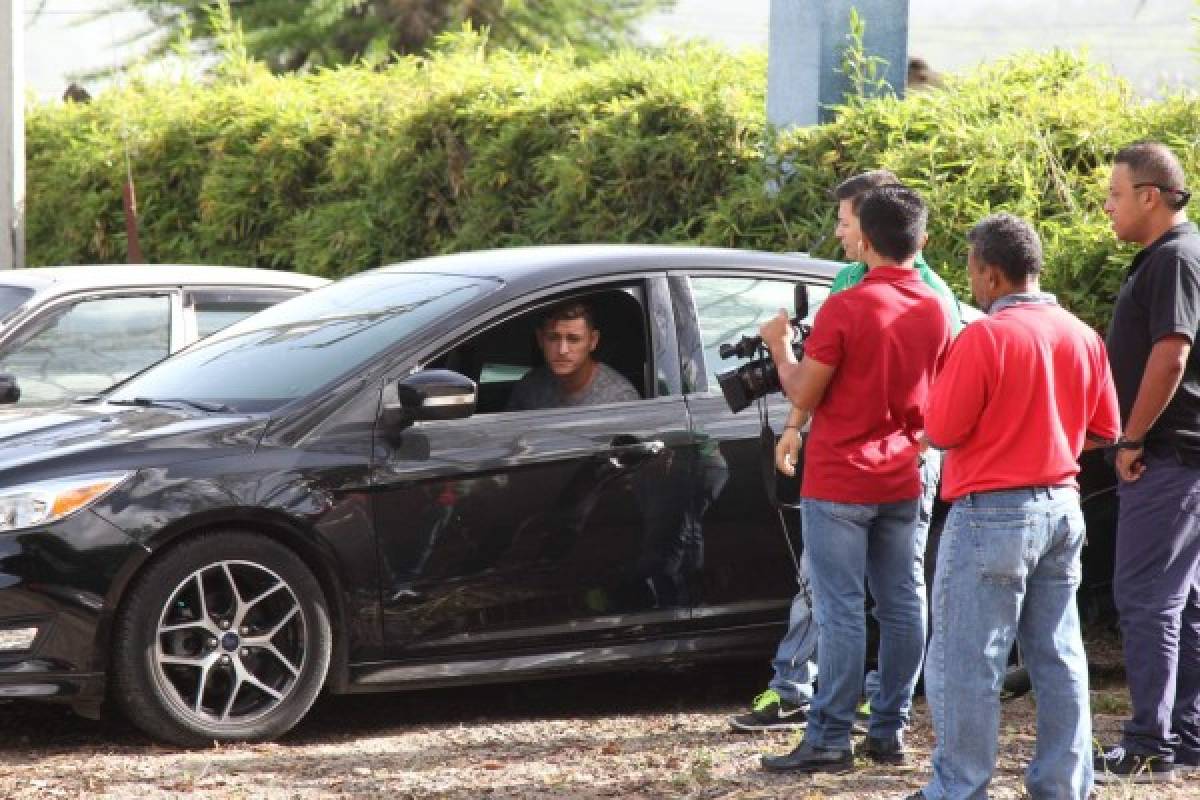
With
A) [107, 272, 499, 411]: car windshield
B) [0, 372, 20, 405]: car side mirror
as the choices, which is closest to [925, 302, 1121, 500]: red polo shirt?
[107, 272, 499, 411]: car windshield

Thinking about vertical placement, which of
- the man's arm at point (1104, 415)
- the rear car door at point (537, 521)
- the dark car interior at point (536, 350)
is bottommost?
the rear car door at point (537, 521)

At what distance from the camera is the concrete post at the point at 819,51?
392 inches

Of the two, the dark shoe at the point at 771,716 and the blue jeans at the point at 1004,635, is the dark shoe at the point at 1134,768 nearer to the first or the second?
the blue jeans at the point at 1004,635

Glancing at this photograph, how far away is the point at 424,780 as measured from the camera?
5.68m

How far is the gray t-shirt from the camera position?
6.62 m

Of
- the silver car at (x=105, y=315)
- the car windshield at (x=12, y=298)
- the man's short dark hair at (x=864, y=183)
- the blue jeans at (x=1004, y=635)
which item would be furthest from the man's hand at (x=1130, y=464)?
the car windshield at (x=12, y=298)

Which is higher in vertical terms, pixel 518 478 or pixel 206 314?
pixel 206 314

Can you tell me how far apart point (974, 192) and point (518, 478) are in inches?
123

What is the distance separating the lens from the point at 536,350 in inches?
265

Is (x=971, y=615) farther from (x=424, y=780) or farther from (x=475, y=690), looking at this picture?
(x=475, y=690)

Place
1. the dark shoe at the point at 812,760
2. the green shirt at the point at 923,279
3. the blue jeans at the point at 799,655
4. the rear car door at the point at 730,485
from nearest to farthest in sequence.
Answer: the dark shoe at the point at 812,760 → the green shirt at the point at 923,279 → the blue jeans at the point at 799,655 → the rear car door at the point at 730,485

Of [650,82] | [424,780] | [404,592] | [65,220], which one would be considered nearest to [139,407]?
[404,592]

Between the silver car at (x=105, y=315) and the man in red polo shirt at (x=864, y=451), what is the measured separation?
3.58 metres

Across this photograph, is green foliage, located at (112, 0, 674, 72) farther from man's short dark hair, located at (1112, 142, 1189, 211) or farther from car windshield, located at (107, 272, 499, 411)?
man's short dark hair, located at (1112, 142, 1189, 211)
